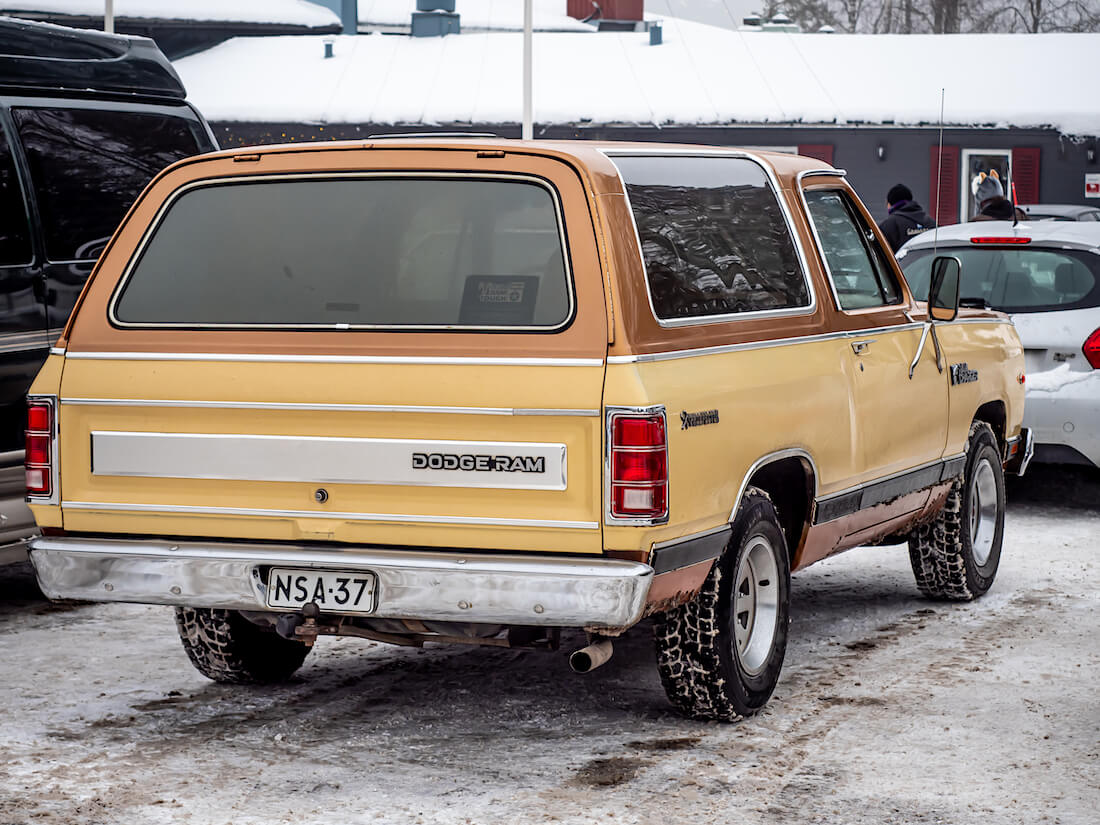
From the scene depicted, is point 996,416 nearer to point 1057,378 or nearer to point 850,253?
point 1057,378

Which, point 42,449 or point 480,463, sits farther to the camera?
point 42,449

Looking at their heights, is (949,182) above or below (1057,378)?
above

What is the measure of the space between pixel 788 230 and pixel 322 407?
2094 millimetres

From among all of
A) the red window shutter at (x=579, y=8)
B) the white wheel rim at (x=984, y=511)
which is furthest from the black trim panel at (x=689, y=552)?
the red window shutter at (x=579, y=8)

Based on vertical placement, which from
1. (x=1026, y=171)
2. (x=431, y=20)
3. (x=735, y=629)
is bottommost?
(x=735, y=629)

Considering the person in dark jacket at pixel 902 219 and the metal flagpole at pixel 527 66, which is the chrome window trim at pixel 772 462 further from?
the metal flagpole at pixel 527 66

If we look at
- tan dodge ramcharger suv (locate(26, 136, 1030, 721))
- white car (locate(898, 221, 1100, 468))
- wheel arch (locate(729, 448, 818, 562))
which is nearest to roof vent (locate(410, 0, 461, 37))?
white car (locate(898, 221, 1100, 468))

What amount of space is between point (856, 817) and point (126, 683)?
2914 millimetres

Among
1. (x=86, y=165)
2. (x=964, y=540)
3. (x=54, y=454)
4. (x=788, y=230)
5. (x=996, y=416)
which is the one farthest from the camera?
(x=996, y=416)

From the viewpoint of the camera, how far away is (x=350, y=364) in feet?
17.2

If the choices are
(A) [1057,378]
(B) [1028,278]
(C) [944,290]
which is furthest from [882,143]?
(C) [944,290]

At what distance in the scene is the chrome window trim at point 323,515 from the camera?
5.03 m

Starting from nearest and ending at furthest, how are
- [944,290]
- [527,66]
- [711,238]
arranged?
[711,238] → [944,290] → [527,66]

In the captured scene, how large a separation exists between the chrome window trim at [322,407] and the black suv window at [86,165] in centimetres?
229
